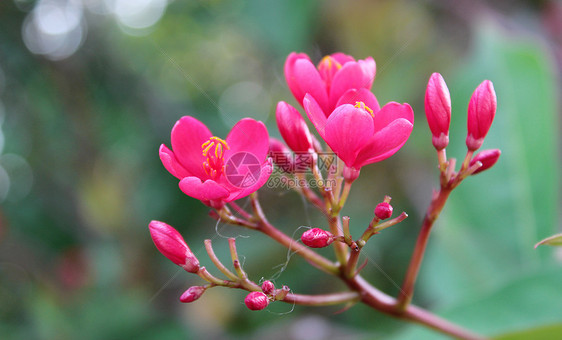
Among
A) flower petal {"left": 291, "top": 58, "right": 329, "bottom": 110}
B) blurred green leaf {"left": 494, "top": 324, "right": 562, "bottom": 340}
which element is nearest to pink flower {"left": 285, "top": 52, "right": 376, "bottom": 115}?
flower petal {"left": 291, "top": 58, "right": 329, "bottom": 110}

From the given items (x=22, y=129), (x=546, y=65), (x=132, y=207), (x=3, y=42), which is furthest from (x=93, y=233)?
(x=546, y=65)

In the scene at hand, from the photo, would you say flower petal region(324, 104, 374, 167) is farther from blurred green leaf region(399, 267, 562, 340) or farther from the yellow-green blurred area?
the yellow-green blurred area

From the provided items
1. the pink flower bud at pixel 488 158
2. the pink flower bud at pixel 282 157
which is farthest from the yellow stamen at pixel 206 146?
the pink flower bud at pixel 488 158

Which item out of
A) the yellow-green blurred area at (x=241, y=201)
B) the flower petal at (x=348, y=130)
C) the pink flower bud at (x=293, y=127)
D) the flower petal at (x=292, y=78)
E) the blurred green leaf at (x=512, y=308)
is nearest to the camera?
the flower petal at (x=348, y=130)

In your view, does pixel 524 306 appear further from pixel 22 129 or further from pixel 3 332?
pixel 22 129

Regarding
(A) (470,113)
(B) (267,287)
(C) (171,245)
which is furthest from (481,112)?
(C) (171,245)

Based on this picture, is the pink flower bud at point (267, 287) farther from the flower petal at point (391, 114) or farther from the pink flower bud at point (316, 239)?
the flower petal at point (391, 114)
